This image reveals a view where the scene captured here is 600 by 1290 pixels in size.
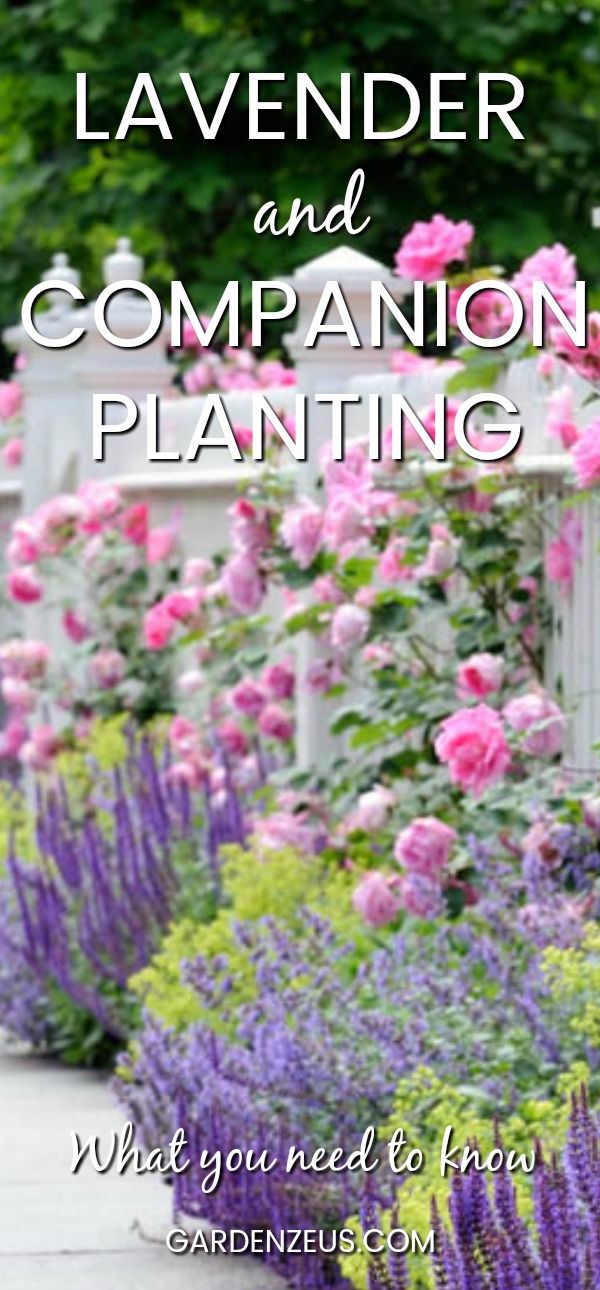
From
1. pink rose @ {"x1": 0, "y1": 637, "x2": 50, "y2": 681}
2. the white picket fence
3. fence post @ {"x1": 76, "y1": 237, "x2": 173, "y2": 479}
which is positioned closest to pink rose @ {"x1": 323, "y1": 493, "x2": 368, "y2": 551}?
the white picket fence

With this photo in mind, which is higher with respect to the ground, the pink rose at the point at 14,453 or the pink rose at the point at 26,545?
the pink rose at the point at 14,453

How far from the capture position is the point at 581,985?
14.9 feet

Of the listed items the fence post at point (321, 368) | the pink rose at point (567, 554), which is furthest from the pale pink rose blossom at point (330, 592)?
the pink rose at point (567, 554)

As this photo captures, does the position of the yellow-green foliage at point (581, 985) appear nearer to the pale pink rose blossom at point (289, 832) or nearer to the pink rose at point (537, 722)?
the pink rose at point (537, 722)

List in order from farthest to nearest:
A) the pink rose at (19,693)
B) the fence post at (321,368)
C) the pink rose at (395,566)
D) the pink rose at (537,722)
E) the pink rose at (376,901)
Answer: the pink rose at (19,693) → the fence post at (321,368) → the pink rose at (395,566) → the pink rose at (376,901) → the pink rose at (537,722)

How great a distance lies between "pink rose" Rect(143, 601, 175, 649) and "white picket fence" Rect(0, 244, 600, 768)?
0.44m

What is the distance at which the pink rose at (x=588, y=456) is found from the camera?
5.05 m

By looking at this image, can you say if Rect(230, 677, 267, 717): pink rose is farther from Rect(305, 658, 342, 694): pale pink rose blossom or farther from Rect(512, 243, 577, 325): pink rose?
Rect(512, 243, 577, 325): pink rose

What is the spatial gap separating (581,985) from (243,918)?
82.7 inches

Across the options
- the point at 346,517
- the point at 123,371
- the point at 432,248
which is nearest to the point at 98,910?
the point at 346,517

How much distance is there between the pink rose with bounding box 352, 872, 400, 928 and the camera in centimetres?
604

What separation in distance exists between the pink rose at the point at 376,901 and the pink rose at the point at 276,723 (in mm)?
2157

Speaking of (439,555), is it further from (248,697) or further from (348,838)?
(248,697)

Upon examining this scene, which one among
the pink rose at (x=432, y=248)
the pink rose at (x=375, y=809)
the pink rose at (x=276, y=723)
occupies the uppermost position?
the pink rose at (x=432, y=248)
